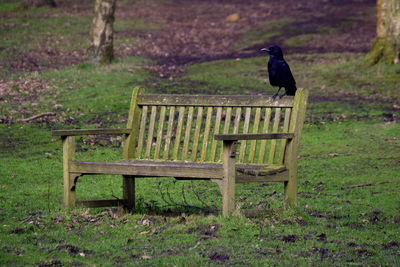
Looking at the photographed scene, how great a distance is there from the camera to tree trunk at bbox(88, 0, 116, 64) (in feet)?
80.7

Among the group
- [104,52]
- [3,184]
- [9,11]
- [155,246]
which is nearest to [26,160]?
[3,184]

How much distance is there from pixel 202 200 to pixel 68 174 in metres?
2.12

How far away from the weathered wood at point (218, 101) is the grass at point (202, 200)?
1.08m

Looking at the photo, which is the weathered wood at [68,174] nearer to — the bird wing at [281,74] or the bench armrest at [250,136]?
the bench armrest at [250,136]

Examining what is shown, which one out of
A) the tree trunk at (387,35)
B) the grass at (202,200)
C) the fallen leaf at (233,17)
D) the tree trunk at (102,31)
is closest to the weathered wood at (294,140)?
the grass at (202,200)

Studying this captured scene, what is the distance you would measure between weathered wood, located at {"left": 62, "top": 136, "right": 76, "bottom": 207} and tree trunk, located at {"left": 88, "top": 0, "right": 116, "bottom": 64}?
17.1 metres

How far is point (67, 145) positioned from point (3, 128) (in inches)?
310

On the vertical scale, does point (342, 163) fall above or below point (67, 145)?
below

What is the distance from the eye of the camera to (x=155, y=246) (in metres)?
6.69

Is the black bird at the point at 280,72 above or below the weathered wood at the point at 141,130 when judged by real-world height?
above

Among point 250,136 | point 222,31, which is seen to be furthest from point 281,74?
point 222,31

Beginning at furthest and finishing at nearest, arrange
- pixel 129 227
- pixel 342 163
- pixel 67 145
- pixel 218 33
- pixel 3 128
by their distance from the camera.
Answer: pixel 218 33 → pixel 3 128 → pixel 342 163 → pixel 67 145 → pixel 129 227

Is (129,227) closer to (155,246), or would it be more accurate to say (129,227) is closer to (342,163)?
(155,246)

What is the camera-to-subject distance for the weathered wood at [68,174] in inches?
316
